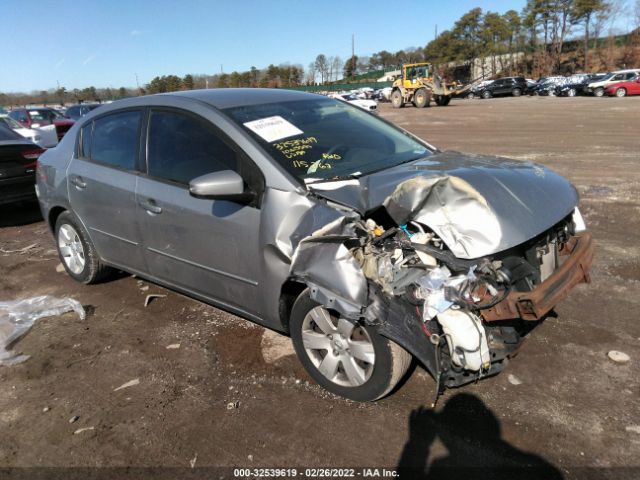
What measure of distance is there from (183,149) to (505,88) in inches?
1813

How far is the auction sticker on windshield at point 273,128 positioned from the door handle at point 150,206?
3.05ft

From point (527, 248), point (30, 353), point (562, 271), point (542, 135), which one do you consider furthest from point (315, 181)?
point (542, 135)

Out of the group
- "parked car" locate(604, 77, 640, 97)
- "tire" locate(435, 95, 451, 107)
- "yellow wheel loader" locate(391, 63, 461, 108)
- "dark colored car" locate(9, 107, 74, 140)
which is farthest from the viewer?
"tire" locate(435, 95, 451, 107)

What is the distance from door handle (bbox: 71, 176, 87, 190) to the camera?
4254mm

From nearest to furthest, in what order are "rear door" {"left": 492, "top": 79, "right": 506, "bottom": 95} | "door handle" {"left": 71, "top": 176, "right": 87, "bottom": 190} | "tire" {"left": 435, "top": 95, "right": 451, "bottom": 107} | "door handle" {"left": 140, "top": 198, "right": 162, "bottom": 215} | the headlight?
the headlight
"door handle" {"left": 140, "top": 198, "right": 162, "bottom": 215}
"door handle" {"left": 71, "top": 176, "right": 87, "bottom": 190}
"tire" {"left": 435, "top": 95, "right": 451, "bottom": 107}
"rear door" {"left": 492, "top": 79, "right": 506, "bottom": 95}

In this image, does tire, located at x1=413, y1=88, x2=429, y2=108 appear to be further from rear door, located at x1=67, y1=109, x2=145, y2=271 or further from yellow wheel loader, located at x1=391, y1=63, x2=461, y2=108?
rear door, located at x1=67, y1=109, x2=145, y2=271

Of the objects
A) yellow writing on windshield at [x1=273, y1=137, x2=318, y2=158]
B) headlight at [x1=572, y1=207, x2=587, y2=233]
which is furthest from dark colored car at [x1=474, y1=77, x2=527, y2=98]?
yellow writing on windshield at [x1=273, y1=137, x2=318, y2=158]

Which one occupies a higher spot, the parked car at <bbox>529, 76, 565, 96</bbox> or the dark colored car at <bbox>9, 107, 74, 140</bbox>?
the dark colored car at <bbox>9, 107, 74, 140</bbox>

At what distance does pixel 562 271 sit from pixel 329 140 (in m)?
1.76

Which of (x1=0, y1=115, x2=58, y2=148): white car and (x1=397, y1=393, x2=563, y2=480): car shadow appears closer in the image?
(x1=397, y1=393, x2=563, y2=480): car shadow

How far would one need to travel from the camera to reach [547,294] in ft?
8.08

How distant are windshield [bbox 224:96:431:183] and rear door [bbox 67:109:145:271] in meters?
1.07

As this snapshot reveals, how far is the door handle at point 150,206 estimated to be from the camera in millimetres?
3520

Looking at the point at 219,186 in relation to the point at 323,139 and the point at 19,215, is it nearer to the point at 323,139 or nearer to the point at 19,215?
the point at 323,139
